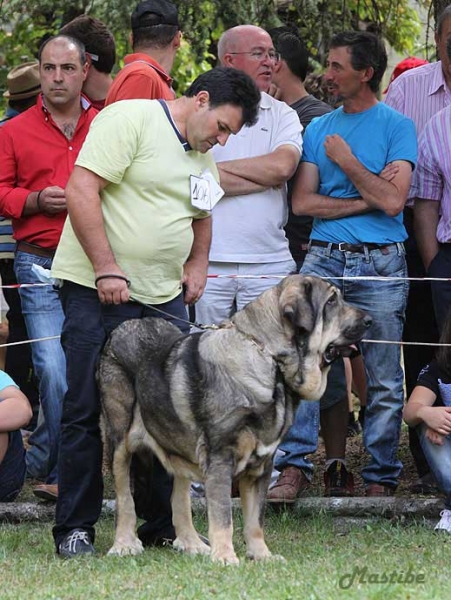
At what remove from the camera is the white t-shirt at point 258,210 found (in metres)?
7.50

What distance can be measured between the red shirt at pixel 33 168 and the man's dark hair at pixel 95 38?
0.88 m

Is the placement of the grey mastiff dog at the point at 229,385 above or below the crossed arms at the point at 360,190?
below

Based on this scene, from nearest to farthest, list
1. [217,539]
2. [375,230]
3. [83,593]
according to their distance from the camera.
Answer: [83,593] → [217,539] → [375,230]

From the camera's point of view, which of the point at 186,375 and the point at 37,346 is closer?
the point at 186,375

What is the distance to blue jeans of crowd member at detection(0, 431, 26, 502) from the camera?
7469 millimetres

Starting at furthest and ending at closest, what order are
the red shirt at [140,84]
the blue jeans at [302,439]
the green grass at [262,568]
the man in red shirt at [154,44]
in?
the blue jeans at [302,439]
the man in red shirt at [154,44]
the red shirt at [140,84]
the green grass at [262,568]

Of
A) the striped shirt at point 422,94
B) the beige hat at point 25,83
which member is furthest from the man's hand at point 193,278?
the beige hat at point 25,83

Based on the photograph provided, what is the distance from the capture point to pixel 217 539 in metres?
5.66

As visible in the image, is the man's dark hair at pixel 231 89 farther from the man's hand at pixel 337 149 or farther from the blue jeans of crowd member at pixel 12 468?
the blue jeans of crowd member at pixel 12 468

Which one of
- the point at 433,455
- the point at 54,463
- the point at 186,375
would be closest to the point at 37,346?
the point at 54,463

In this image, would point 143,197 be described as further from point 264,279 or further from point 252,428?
point 264,279

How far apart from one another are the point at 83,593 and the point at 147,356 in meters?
1.34

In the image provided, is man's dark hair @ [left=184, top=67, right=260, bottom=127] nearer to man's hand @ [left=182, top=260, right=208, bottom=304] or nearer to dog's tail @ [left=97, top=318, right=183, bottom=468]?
man's hand @ [left=182, top=260, right=208, bottom=304]

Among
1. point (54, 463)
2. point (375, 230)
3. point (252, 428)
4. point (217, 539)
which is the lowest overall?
point (54, 463)
